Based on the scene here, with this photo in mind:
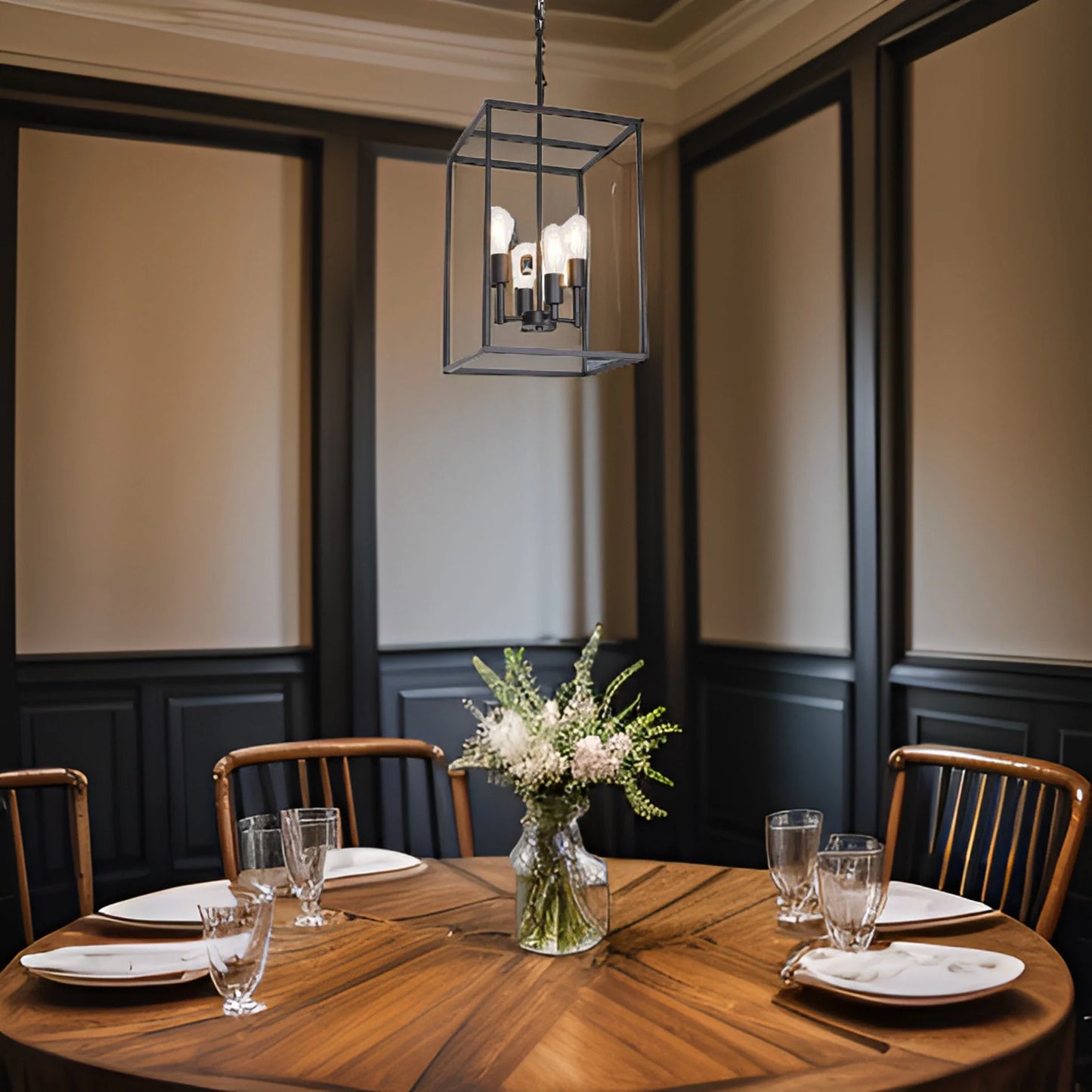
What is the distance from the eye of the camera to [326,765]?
231cm

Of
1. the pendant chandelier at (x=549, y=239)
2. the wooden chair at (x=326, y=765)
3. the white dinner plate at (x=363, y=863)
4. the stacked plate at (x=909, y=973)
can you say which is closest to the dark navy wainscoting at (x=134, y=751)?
the wooden chair at (x=326, y=765)

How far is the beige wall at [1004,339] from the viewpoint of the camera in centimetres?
284

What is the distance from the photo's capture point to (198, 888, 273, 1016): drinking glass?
1.30m

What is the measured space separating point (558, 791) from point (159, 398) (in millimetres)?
2706

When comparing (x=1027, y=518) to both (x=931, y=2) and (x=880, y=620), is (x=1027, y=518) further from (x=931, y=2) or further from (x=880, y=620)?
(x=931, y=2)

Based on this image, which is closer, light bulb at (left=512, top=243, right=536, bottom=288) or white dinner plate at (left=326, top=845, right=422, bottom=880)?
light bulb at (left=512, top=243, right=536, bottom=288)

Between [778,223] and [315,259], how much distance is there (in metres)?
1.50

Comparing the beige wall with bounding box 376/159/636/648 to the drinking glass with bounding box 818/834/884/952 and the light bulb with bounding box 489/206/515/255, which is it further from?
the drinking glass with bounding box 818/834/884/952

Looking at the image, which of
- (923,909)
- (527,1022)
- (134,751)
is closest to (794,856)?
(923,909)

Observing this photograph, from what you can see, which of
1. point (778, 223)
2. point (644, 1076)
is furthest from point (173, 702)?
point (644, 1076)

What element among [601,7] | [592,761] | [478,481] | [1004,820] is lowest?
[1004,820]

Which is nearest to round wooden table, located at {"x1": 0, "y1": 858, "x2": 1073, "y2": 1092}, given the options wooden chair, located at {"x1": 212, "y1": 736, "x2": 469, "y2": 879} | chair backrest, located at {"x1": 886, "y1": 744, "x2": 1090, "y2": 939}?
chair backrest, located at {"x1": 886, "y1": 744, "x2": 1090, "y2": 939}

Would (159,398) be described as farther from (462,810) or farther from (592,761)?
(592,761)

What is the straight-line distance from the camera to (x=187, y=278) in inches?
153
